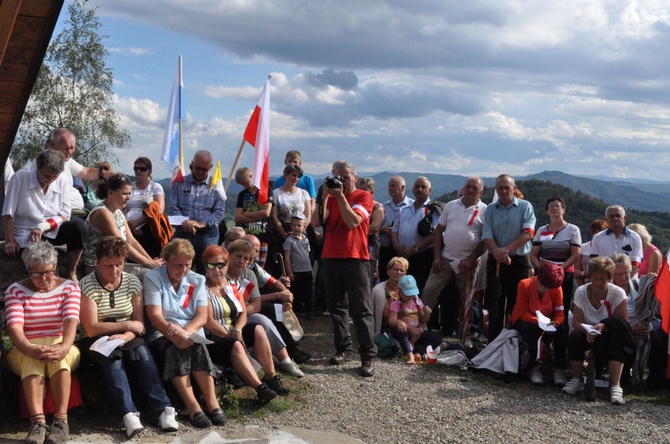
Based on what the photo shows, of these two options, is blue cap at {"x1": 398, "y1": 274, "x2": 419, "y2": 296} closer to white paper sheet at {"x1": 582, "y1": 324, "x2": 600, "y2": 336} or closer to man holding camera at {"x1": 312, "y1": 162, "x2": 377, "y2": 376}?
man holding camera at {"x1": 312, "y1": 162, "x2": 377, "y2": 376}

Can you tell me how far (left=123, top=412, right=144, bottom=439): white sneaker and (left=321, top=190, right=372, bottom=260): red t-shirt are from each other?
2.80m

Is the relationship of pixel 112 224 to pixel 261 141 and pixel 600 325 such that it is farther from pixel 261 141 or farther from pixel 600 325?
pixel 600 325

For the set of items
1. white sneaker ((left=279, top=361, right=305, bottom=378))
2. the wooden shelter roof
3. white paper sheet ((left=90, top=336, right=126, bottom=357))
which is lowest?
white sneaker ((left=279, top=361, right=305, bottom=378))

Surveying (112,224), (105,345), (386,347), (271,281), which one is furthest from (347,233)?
(105,345)

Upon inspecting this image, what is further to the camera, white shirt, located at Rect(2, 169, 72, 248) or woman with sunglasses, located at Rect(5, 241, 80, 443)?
white shirt, located at Rect(2, 169, 72, 248)

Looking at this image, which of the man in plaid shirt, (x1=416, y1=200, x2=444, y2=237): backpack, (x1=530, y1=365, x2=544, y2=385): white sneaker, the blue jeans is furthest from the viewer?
(x1=416, y1=200, x2=444, y2=237): backpack

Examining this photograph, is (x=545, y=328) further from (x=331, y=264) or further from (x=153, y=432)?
(x=153, y=432)

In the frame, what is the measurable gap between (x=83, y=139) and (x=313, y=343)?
1940 cm

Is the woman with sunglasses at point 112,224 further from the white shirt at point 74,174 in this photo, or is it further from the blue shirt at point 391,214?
the blue shirt at point 391,214

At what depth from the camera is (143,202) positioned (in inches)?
334

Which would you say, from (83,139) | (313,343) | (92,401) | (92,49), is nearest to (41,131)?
(83,139)

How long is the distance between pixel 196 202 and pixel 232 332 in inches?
97.2

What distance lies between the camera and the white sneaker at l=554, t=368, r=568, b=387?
313 inches

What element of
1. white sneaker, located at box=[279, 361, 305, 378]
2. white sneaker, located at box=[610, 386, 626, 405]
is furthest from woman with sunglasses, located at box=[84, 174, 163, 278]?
white sneaker, located at box=[610, 386, 626, 405]
